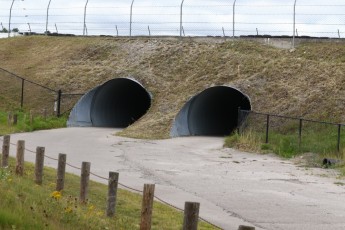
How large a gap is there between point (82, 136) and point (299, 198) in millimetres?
15958

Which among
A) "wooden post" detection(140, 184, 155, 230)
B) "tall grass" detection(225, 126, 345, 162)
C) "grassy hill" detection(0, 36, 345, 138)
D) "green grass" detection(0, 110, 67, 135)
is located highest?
"grassy hill" detection(0, 36, 345, 138)

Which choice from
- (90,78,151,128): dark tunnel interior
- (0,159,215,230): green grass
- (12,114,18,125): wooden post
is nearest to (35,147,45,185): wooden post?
(0,159,215,230): green grass

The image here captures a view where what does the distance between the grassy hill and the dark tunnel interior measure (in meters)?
0.82

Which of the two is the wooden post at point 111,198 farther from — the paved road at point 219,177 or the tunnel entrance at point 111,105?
the tunnel entrance at point 111,105

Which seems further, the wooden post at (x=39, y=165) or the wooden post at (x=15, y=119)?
the wooden post at (x=15, y=119)

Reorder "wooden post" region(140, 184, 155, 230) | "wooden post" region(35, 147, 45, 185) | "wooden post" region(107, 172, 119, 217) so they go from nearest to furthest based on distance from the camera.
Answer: "wooden post" region(140, 184, 155, 230)
"wooden post" region(107, 172, 119, 217)
"wooden post" region(35, 147, 45, 185)

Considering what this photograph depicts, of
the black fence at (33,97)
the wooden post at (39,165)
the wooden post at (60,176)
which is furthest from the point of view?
the black fence at (33,97)

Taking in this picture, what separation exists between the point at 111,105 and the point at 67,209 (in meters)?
29.8

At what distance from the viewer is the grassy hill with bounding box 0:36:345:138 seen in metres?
32.6

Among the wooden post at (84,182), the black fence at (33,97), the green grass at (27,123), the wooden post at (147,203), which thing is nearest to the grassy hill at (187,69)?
the black fence at (33,97)

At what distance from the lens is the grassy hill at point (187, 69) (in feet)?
107

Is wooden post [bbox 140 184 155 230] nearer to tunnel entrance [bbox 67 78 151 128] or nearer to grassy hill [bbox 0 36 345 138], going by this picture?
grassy hill [bbox 0 36 345 138]

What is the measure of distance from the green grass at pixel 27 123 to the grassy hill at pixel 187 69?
339 centimetres

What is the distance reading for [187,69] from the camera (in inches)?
1533
